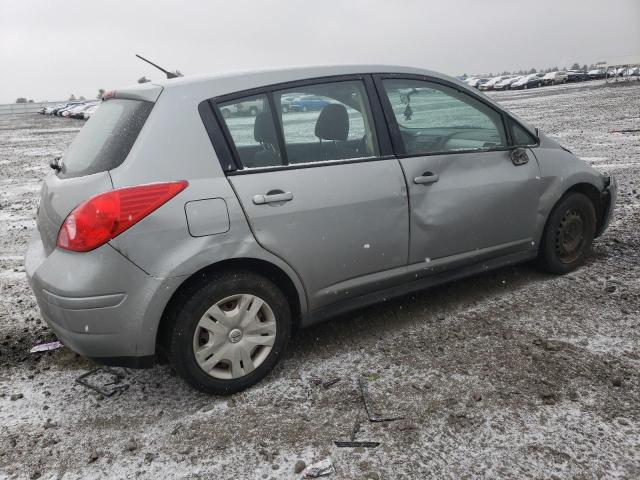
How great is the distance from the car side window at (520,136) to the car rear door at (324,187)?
3.84 ft

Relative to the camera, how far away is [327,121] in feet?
10.8

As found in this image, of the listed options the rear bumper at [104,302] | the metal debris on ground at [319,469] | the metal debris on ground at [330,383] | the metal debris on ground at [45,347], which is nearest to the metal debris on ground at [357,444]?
the metal debris on ground at [319,469]

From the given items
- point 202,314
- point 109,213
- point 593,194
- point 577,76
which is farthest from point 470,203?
point 577,76

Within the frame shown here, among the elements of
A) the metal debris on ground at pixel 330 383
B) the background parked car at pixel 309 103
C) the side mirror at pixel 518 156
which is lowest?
the metal debris on ground at pixel 330 383

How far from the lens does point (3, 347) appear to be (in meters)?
3.74

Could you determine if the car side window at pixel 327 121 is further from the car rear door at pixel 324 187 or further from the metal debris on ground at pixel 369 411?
the metal debris on ground at pixel 369 411

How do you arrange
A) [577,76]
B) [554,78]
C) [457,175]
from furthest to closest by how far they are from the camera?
1. [577,76]
2. [554,78]
3. [457,175]

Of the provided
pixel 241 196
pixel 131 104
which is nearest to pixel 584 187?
pixel 241 196

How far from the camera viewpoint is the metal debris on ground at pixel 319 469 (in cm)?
236

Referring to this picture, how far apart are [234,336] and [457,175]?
70.6 inches

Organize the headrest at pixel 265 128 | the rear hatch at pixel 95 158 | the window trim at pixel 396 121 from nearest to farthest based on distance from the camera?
the rear hatch at pixel 95 158 < the headrest at pixel 265 128 < the window trim at pixel 396 121

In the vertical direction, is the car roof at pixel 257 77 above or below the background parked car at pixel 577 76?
above

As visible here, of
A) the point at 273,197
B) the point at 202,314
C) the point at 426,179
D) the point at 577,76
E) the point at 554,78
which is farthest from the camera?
the point at 577,76

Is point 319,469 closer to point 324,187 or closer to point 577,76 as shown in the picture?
point 324,187
